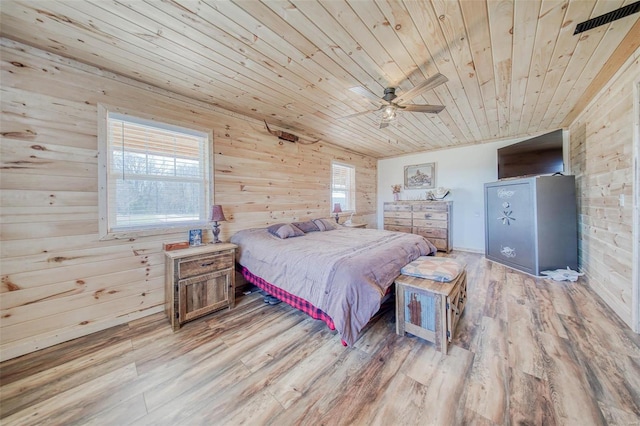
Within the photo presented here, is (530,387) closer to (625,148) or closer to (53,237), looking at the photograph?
(625,148)

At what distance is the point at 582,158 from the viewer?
128 inches

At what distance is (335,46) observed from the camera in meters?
1.84

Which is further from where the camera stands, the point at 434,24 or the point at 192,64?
the point at 192,64

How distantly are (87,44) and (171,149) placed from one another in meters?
1.03

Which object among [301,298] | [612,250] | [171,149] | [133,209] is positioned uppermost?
[171,149]

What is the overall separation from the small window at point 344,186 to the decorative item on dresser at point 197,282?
286 cm

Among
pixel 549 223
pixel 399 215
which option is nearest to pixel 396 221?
pixel 399 215

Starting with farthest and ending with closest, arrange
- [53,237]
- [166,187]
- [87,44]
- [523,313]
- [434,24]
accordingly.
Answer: [166,187] < [523,313] < [53,237] < [87,44] < [434,24]

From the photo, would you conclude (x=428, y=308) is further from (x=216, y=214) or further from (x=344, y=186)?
(x=344, y=186)

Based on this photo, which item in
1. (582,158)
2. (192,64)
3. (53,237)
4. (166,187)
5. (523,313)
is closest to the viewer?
(53,237)

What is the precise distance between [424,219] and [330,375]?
4.25m

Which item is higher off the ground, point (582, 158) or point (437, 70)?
point (437, 70)

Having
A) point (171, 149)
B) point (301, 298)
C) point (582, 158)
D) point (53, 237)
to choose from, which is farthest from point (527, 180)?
point (53, 237)

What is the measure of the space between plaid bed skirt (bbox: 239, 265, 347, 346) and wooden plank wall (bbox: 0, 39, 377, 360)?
1.01 meters
